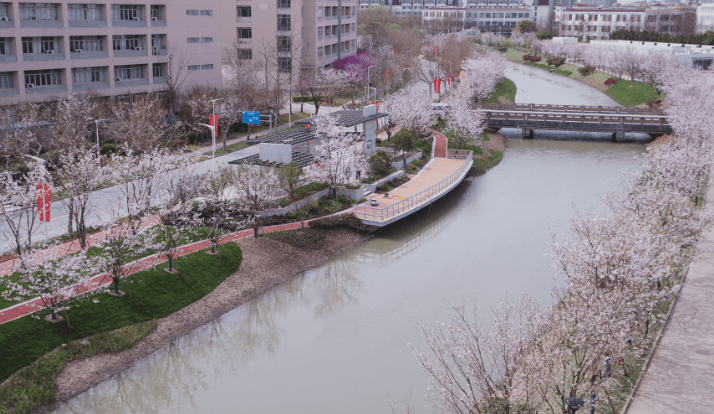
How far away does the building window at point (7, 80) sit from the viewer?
173ft

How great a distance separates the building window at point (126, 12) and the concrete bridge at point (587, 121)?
1417 inches

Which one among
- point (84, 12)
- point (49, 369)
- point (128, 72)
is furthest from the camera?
point (128, 72)

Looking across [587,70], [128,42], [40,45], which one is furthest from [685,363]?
[587,70]

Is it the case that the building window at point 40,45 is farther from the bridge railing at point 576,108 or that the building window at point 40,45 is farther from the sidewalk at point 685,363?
the sidewalk at point 685,363

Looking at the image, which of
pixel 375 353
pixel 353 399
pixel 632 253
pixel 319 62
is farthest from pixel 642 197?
pixel 319 62

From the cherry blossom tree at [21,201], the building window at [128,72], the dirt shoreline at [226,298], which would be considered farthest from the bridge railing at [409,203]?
the building window at [128,72]

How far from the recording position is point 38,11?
2178 inches

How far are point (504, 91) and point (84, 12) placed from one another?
61569 mm

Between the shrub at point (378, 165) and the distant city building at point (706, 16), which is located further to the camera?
the distant city building at point (706, 16)

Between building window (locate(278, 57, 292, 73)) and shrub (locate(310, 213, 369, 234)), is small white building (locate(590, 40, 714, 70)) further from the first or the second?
shrub (locate(310, 213, 369, 234))

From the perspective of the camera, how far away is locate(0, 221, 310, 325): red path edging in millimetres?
26281

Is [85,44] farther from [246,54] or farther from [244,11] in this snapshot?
[244,11]

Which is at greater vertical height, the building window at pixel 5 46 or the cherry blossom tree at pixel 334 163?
the building window at pixel 5 46

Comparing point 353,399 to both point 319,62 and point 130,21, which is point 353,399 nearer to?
point 130,21
